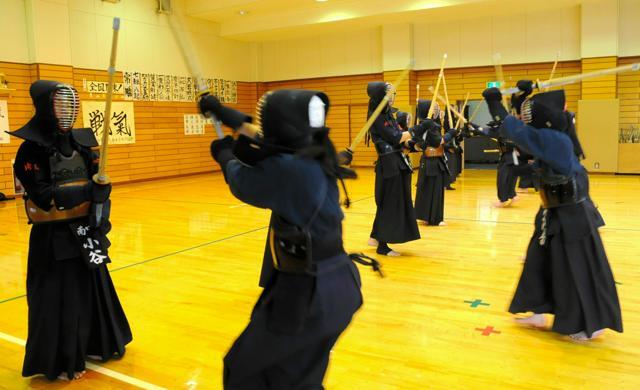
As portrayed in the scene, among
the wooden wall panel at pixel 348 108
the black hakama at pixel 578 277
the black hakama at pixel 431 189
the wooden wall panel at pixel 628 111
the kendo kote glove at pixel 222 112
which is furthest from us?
the wooden wall panel at pixel 348 108

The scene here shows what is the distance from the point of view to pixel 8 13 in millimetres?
11586

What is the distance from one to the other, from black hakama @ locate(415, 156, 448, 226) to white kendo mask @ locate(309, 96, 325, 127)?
605cm

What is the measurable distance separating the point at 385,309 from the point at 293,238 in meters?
2.66

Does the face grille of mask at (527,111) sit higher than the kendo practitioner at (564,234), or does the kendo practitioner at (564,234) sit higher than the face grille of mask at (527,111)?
the face grille of mask at (527,111)

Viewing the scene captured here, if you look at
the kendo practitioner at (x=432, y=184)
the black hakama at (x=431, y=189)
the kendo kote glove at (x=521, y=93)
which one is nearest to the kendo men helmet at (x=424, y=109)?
the kendo practitioner at (x=432, y=184)

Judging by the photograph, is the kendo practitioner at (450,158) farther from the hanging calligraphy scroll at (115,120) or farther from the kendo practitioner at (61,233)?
the kendo practitioner at (61,233)

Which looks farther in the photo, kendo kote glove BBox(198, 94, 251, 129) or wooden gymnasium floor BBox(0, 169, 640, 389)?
wooden gymnasium floor BBox(0, 169, 640, 389)

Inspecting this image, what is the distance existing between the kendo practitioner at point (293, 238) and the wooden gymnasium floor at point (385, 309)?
1211mm

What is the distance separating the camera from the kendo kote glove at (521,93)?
388 centimetres

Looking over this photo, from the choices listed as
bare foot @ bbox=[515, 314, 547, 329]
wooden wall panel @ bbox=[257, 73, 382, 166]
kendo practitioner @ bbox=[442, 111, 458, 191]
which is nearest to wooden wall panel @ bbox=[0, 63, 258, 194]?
wooden wall panel @ bbox=[257, 73, 382, 166]

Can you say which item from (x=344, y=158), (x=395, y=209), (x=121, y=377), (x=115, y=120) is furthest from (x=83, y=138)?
(x=115, y=120)

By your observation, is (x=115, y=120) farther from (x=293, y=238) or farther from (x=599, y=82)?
(x=293, y=238)

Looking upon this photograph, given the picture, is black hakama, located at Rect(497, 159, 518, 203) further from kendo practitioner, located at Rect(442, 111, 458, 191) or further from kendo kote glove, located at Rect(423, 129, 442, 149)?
kendo practitioner, located at Rect(442, 111, 458, 191)

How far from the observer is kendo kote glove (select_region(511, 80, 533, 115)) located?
153 inches
